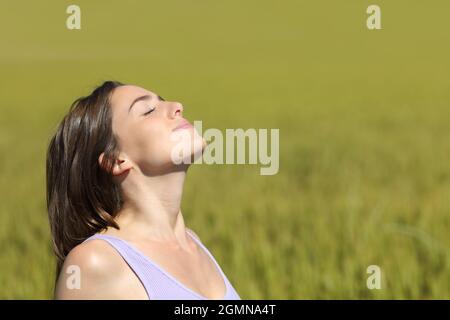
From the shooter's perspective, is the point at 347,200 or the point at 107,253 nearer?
the point at 107,253

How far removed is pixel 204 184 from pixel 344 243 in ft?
5.16

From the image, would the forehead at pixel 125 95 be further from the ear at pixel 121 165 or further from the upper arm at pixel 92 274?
the upper arm at pixel 92 274

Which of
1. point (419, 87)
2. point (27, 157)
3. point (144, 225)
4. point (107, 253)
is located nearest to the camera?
point (107, 253)

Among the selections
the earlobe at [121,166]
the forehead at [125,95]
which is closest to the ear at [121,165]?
the earlobe at [121,166]

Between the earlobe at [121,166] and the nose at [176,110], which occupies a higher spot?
the nose at [176,110]

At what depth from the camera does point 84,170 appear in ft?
6.12

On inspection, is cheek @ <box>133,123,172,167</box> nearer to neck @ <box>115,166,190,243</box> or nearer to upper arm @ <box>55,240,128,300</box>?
neck @ <box>115,166,190,243</box>

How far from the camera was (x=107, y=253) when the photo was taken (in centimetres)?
174

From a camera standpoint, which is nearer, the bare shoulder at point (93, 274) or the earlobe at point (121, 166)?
the bare shoulder at point (93, 274)

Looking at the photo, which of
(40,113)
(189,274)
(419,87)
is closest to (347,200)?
(189,274)

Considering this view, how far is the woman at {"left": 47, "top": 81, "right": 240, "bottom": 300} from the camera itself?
5.70 ft

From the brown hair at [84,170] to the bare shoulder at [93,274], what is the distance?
0.13 metres

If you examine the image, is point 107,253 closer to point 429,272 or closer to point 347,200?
point 429,272

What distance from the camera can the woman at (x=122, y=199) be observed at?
1.74 m
